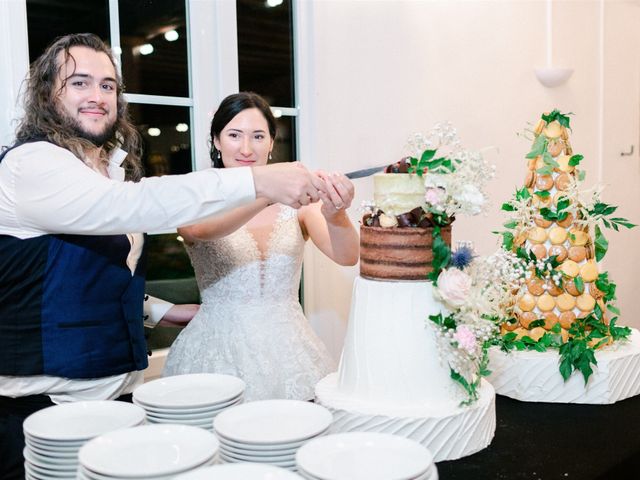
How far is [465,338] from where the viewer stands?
1185 mm

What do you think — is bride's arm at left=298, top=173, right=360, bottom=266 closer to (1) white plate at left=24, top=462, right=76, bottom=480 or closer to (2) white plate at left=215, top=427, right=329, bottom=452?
(2) white plate at left=215, top=427, right=329, bottom=452

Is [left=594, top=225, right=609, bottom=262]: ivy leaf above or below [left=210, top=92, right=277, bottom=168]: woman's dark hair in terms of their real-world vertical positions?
below

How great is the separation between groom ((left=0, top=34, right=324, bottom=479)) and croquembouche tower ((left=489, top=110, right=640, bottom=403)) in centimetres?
57

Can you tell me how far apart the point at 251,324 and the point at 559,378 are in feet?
3.07

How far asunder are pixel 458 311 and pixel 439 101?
237cm

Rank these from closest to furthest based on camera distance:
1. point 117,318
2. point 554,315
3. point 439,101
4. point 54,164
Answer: point 54,164, point 117,318, point 554,315, point 439,101

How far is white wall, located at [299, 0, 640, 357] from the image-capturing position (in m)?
2.93

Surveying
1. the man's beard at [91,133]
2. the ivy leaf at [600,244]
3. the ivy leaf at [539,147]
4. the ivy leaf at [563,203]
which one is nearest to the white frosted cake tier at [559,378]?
the ivy leaf at [600,244]

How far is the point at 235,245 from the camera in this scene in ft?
6.88

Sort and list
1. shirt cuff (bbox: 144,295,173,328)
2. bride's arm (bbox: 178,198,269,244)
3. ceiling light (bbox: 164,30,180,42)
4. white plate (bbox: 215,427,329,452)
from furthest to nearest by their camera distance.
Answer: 1. ceiling light (bbox: 164,30,180,42)
2. shirt cuff (bbox: 144,295,173,328)
3. bride's arm (bbox: 178,198,269,244)
4. white plate (bbox: 215,427,329,452)

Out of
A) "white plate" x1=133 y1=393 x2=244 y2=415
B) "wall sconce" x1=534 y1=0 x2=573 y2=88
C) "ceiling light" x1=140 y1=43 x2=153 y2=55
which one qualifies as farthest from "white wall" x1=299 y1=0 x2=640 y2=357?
"white plate" x1=133 y1=393 x2=244 y2=415

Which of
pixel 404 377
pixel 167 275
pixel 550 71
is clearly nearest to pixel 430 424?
pixel 404 377

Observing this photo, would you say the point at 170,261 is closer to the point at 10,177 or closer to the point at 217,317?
the point at 217,317

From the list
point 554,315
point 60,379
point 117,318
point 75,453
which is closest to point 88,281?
point 117,318
